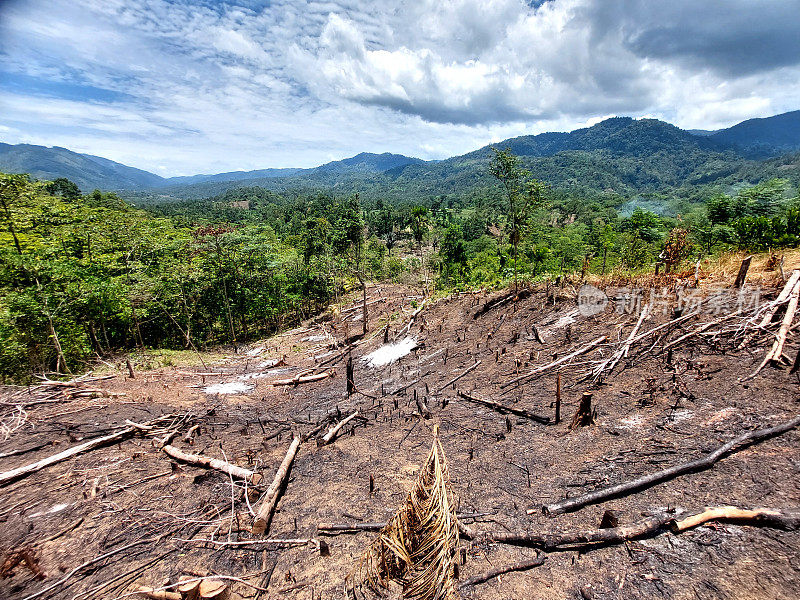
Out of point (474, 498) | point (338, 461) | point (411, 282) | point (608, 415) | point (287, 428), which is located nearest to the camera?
point (474, 498)

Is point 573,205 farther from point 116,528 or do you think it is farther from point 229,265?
point 116,528

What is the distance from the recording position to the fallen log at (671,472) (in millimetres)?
4234

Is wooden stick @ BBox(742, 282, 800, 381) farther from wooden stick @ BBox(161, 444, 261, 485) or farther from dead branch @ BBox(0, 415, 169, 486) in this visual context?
dead branch @ BBox(0, 415, 169, 486)

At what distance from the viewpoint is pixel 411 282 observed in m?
44.7

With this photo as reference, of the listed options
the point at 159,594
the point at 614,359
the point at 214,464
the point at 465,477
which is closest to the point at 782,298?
the point at 614,359

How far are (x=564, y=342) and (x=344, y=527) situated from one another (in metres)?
7.34

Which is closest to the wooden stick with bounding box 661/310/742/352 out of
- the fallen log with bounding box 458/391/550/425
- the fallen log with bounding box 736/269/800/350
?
the fallen log with bounding box 736/269/800/350

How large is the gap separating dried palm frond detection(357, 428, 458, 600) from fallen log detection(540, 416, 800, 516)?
7.20ft

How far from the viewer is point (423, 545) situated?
9.27 ft

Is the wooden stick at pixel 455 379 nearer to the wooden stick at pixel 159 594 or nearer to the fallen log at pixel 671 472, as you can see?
the fallen log at pixel 671 472

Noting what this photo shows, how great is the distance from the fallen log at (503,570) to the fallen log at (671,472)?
81cm

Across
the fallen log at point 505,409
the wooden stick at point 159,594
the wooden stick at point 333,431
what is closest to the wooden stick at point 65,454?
the wooden stick at point 333,431

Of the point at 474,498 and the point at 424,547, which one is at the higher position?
the point at 424,547

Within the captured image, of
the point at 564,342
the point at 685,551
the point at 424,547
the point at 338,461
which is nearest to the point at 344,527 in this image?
the point at 338,461
